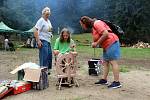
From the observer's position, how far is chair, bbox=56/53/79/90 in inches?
294

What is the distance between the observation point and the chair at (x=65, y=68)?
747 centimetres

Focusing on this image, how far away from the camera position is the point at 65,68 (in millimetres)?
7516

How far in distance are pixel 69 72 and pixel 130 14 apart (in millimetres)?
33052

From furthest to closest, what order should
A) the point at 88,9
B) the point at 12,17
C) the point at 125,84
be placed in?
1. the point at 88,9
2. the point at 12,17
3. the point at 125,84

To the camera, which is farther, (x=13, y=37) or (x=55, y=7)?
(x=55, y=7)

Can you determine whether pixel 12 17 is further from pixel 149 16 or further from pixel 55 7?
pixel 149 16

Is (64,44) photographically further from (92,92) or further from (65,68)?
(92,92)

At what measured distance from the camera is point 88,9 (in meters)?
47.6

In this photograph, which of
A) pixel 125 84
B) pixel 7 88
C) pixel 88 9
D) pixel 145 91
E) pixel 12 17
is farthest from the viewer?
pixel 88 9

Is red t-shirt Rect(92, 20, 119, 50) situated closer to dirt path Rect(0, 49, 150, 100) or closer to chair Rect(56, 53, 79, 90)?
chair Rect(56, 53, 79, 90)

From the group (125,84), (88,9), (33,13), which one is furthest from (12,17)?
(125,84)

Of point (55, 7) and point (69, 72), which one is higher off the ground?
point (55, 7)

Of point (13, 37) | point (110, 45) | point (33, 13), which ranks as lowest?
point (110, 45)

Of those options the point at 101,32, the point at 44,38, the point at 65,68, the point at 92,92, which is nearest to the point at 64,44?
the point at 65,68
